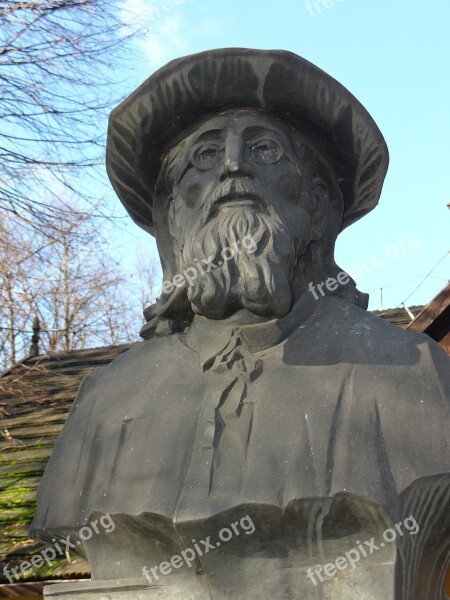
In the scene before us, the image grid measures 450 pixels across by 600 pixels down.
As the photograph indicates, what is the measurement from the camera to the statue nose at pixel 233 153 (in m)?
2.50

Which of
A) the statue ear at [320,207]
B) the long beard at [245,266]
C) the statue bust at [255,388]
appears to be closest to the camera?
the statue bust at [255,388]

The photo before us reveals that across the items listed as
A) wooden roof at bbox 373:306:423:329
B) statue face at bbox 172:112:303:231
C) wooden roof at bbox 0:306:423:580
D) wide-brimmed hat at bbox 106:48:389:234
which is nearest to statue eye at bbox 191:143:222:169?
statue face at bbox 172:112:303:231

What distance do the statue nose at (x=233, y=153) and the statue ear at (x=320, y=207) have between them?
302 mm

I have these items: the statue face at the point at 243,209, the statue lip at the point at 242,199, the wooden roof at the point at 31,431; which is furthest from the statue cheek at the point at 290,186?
the wooden roof at the point at 31,431

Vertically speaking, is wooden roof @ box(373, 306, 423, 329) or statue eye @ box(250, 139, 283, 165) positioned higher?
wooden roof @ box(373, 306, 423, 329)

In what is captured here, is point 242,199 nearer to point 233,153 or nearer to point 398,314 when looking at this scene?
point 233,153

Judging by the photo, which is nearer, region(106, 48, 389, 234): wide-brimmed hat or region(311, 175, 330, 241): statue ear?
region(106, 48, 389, 234): wide-brimmed hat

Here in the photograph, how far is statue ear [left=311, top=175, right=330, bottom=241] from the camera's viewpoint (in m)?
2.74

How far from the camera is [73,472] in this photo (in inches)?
98.0

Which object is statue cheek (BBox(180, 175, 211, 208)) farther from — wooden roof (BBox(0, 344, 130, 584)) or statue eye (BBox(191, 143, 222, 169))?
wooden roof (BBox(0, 344, 130, 584))

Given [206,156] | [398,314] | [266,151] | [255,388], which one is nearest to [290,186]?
[266,151]

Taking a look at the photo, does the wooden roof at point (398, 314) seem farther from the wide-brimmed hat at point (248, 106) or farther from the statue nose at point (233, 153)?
the statue nose at point (233, 153)

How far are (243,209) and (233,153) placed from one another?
0.18m

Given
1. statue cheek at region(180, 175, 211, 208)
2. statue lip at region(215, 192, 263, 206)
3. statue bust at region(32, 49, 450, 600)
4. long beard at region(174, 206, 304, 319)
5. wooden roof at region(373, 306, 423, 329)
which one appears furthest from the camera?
wooden roof at region(373, 306, 423, 329)
